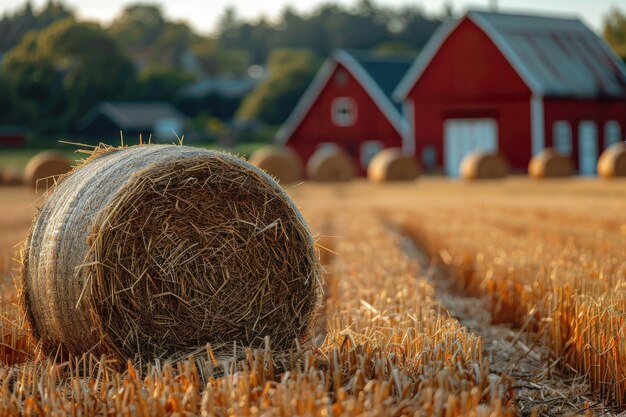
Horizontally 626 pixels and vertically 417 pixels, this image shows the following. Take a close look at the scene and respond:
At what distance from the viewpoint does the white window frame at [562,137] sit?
1187 inches

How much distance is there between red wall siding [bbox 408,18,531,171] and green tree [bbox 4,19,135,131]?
17.5 m

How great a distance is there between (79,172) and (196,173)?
900 millimetres

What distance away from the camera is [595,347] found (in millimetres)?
5391

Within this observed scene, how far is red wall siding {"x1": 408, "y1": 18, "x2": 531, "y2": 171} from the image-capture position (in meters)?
30.3

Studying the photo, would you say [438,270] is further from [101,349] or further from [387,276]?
[101,349]

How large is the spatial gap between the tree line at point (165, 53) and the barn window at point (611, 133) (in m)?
4.36

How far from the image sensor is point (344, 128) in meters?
37.0

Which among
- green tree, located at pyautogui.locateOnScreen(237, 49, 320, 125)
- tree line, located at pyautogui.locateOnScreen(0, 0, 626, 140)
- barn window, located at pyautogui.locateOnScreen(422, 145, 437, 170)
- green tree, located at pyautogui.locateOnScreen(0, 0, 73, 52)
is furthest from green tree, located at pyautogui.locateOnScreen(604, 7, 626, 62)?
green tree, located at pyautogui.locateOnScreen(0, 0, 73, 52)

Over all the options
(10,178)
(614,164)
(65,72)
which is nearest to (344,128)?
(10,178)

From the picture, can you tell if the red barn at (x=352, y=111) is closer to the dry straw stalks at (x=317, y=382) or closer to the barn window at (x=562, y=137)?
the barn window at (x=562, y=137)

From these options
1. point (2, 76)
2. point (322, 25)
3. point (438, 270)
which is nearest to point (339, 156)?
point (2, 76)

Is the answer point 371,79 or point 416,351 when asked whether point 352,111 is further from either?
point 416,351

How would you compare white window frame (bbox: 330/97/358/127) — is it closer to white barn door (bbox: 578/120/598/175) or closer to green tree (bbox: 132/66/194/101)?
white barn door (bbox: 578/120/598/175)

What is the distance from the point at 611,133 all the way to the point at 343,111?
1042 cm
